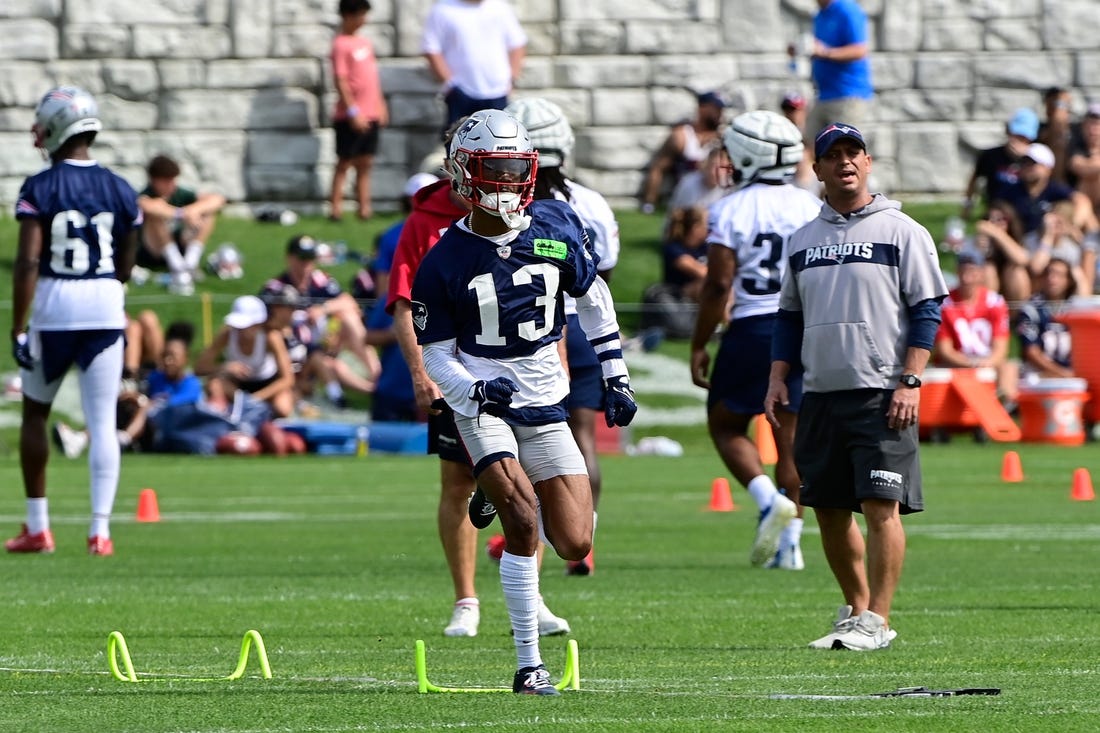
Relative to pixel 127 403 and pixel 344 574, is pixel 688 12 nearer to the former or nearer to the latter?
pixel 127 403

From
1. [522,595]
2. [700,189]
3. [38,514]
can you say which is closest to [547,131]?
[522,595]

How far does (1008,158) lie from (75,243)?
15.4 metres

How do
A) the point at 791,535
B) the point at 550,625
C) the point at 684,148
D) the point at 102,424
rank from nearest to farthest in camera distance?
the point at 550,625 → the point at 791,535 → the point at 102,424 → the point at 684,148

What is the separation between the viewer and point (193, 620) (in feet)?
31.1

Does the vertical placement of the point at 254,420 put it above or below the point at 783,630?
below

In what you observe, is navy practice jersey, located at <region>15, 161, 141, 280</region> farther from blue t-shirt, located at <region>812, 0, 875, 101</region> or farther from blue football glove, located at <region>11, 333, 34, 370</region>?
blue t-shirt, located at <region>812, 0, 875, 101</region>

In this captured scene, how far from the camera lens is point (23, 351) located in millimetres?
12211

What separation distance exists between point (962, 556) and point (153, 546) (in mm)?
4533

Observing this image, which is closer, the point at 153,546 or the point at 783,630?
the point at 783,630

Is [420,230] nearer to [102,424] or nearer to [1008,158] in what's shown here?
[102,424]

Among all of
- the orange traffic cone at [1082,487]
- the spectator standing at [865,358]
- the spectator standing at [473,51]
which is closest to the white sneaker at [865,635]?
the spectator standing at [865,358]

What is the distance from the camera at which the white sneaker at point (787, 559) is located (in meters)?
11.8

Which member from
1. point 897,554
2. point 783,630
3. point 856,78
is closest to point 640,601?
point 783,630

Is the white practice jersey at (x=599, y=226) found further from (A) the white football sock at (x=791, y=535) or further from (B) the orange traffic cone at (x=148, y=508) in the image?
(B) the orange traffic cone at (x=148, y=508)
